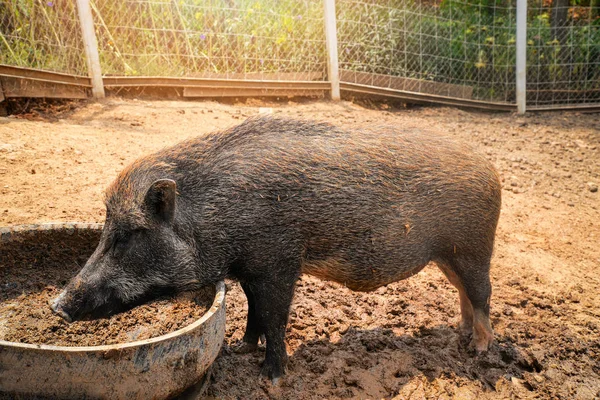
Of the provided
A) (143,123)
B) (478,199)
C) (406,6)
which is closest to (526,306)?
(478,199)

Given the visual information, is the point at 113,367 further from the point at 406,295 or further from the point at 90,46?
the point at 90,46

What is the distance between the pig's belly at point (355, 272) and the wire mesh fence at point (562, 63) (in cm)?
851

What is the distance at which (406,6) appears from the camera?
10.3m

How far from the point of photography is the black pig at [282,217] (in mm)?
3170

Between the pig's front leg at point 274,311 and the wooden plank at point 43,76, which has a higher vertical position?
the wooden plank at point 43,76

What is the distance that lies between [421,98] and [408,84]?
1.22ft

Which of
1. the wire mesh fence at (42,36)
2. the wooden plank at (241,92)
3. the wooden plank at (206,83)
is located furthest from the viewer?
the wooden plank at (241,92)

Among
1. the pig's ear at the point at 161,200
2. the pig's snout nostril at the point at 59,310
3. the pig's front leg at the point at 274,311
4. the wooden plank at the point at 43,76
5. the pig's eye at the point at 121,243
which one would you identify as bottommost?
the pig's front leg at the point at 274,311

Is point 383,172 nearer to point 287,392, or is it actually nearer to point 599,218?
point 287,392

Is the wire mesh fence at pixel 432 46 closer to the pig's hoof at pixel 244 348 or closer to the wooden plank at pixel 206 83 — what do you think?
the wooden plank at pixel 206 83

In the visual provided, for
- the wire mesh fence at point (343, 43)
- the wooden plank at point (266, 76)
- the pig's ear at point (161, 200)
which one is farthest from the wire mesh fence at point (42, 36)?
the pig's ear at point (161, 200)

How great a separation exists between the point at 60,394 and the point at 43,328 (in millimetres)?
953

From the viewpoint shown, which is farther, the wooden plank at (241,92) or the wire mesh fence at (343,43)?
the wooden plank at (241,92)

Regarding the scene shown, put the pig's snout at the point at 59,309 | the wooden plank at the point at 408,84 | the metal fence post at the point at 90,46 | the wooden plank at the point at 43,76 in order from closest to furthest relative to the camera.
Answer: the pig's snout at the point at 59,309 → the wooden plank at the point at 43,76 → the metal fence post at the point at 90,46 → the wooden plank at the point at 408,84
